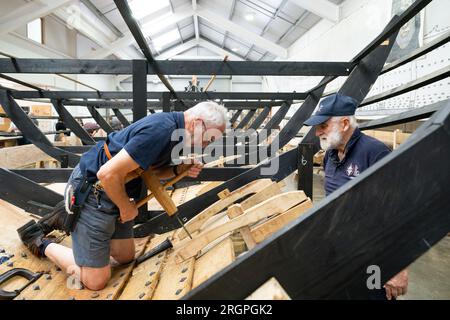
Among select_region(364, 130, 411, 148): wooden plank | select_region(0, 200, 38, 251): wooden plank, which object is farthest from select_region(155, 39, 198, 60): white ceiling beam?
select_region(0, 200, 38, 251): wooden plank

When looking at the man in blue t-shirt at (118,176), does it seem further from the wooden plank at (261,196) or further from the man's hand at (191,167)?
the wooden plank at (261,196)

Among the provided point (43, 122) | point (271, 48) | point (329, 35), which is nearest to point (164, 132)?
point (329, 35)

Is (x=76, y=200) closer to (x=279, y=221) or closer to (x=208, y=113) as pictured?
(x=208, y=113)

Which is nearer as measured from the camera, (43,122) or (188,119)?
(188,119)

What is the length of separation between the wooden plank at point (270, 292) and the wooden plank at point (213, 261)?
0.95 meters

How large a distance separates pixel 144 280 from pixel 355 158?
156 centimetres

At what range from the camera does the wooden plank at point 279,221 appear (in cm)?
163

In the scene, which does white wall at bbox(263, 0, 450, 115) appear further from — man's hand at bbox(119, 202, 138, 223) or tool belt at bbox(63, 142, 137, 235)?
tool belt at bbox(63, 142, 137, 235)

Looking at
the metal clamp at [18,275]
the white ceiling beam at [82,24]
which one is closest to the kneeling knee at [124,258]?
the metal clamp at [18,275]

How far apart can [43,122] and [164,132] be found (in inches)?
378

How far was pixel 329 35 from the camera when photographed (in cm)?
832

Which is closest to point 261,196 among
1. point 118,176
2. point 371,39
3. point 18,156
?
point 118,176
